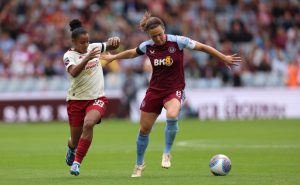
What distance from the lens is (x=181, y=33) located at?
1254 inches

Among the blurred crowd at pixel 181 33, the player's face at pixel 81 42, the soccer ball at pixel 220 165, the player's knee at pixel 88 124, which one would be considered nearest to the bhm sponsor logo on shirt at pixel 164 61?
the player's face at pixel 81 42

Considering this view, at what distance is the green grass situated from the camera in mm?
11992

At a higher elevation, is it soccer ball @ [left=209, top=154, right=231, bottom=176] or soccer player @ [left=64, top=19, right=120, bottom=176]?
soccer player @ [left=64, top=19, right=120, bottom=176]

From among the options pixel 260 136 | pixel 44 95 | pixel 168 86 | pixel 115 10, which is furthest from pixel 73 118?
pixel 115 10

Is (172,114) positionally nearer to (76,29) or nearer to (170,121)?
(170,121)

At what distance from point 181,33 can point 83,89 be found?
63.1ft

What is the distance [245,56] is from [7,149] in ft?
49.2

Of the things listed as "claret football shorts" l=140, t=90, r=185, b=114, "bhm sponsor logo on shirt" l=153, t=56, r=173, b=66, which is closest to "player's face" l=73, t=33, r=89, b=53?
"bhm sponsor logo on shirt" l=153, t=56, r=173, b=66

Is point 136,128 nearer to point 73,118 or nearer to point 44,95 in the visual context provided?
point 44,95

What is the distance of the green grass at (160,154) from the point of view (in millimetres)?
11992

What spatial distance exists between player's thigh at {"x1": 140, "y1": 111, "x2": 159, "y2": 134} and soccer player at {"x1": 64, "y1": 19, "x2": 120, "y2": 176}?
621mm

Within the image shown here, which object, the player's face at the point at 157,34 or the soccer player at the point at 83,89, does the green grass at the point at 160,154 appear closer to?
the soccer player at the point at 83,89

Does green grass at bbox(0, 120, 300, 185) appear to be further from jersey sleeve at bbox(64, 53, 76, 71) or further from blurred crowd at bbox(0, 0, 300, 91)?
blurred crowd at bbox(0, 0, 300, 91)

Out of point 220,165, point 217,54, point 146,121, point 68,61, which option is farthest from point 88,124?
point 217,54
